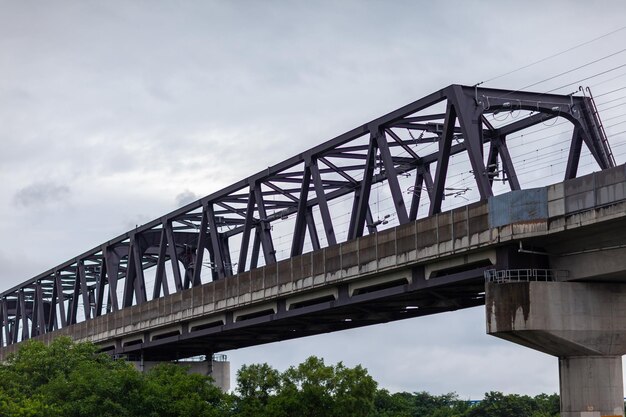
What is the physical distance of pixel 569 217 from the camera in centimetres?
3956

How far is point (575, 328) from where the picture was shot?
40.4 meters

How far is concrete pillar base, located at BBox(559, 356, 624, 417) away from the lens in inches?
1569

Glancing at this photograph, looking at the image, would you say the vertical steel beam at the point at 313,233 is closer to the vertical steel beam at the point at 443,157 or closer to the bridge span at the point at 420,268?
the bridge span at the point at 420,268

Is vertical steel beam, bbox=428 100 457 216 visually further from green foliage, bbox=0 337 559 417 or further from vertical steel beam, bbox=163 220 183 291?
vertical steel beam, bbox=163 220 183 291

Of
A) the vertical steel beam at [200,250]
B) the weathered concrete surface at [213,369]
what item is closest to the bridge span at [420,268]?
the vertical steel beam at [200,250]

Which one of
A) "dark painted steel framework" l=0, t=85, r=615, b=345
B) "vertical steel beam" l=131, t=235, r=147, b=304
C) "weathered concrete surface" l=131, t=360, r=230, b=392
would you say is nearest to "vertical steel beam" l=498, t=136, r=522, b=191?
"dark painted steel framework" l=0, t=85, r=615, b=345

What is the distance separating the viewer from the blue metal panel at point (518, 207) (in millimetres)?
40844

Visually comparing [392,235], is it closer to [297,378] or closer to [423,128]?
[423,128]

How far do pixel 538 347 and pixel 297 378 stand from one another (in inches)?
1201

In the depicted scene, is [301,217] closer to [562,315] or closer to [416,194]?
[416,194]

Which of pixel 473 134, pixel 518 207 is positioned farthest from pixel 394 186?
pixel 518 207

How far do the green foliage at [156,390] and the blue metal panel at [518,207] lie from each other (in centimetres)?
2790

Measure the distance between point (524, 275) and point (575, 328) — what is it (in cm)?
287

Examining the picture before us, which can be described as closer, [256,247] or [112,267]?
[256,247]
